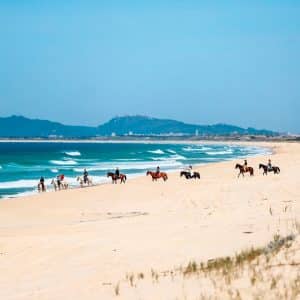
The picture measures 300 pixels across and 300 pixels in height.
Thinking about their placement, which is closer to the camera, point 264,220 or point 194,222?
point 264,220

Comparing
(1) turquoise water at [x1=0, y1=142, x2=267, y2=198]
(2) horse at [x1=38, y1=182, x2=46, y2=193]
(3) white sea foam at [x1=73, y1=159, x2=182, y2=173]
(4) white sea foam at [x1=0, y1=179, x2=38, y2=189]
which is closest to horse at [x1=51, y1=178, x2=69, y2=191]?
(2) horse at [x1=38, y1=182, x2=46, y2=193]

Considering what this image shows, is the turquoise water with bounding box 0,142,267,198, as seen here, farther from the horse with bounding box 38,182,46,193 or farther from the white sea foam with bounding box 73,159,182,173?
the horse with bounding box 38,182,46,193

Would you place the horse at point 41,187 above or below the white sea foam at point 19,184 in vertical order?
above

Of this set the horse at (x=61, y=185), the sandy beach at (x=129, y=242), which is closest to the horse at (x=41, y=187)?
the horse at (x=61, y=185)

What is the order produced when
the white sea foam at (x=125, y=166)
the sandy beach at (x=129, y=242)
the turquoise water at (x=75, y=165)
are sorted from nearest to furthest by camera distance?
the sandy beach at (x=129, y=242) → the turquoise water at (x=75, y=165) → the white sea foam at (x=125, y=166)

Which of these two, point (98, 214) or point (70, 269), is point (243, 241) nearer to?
point (70, 269)

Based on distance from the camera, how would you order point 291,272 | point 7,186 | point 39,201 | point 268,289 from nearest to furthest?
point 268,289 → point 291,272 → point 39,201 → point 7,186

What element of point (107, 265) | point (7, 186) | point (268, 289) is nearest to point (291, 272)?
point (268, 289)

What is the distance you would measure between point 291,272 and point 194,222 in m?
6.70

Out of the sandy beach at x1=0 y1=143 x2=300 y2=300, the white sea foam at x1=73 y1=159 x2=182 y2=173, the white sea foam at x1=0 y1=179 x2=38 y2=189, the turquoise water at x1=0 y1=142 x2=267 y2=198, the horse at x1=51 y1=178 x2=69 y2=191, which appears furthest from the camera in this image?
the white sea foam at x1=73 y1=159 x2=182 y2=173

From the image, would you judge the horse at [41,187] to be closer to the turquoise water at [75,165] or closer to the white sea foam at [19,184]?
the turquoise water at [75,165]

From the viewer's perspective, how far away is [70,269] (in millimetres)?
9383

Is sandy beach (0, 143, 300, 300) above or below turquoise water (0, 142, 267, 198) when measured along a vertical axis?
above

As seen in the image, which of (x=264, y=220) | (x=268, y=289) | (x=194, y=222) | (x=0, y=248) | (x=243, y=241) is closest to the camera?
(x=268, y=289)
